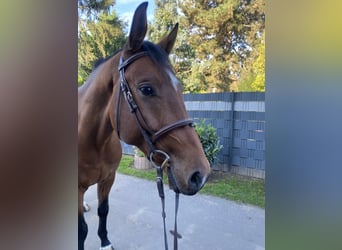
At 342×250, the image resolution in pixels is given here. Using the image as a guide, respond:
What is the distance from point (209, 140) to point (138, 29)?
4.69 feet

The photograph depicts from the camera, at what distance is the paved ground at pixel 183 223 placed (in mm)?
1234

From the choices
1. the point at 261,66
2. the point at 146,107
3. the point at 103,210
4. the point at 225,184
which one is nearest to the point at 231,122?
the point at 225,184

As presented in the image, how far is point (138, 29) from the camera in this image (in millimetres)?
662

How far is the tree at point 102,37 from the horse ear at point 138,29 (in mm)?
235

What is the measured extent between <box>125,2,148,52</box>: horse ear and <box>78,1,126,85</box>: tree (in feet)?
0.77

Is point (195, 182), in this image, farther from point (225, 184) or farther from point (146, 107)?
point (225, 184)

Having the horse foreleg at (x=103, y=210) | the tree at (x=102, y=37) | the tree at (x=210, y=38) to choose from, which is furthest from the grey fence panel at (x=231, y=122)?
the tree at (x=102, y=37)

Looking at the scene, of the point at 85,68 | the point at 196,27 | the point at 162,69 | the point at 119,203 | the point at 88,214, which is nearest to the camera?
the point at 162,69

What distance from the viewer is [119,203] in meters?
1.70

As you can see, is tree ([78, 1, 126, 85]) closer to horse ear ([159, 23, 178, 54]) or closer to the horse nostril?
horse ear ([159, 23, 178, 54])

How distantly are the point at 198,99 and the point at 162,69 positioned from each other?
3.85ft
